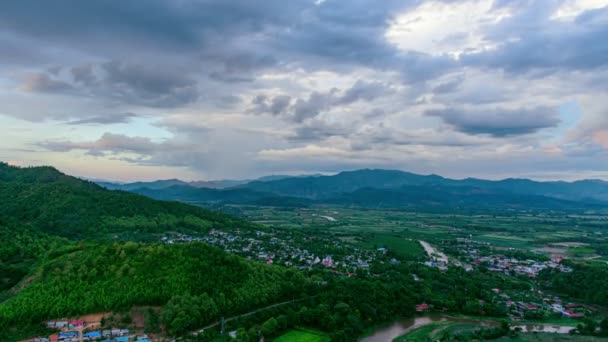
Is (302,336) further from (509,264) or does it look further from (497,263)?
(509,264)

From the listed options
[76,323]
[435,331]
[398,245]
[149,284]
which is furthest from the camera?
[398,245]

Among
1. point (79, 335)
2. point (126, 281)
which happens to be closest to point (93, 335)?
point (79, 335)

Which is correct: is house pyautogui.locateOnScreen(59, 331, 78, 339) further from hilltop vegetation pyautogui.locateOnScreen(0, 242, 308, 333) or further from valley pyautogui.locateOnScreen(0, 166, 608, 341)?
hilltop vegetation pyautogui.locateOnScreen(0, 242, 308, 333)

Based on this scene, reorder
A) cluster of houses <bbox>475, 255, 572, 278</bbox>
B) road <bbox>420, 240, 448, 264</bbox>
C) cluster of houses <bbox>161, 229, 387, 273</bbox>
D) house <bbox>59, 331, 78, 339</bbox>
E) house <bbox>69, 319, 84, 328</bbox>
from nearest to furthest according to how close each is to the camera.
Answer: house <bbox>59, 331, 78, 339</bbox> < house <bbox>69, 319, 84, 328</bbox> < cluster of houses <bbox>161, 229, 387, 273</bbox> < cluster of houses <bbox>475, 255, 572, 278</bbox> < road <bbox>420, 240, 448, 264</bbox>

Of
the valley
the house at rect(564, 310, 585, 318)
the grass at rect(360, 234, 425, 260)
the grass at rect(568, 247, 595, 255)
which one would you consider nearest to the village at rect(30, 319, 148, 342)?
the valley

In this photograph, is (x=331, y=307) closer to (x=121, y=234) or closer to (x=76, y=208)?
(x=121, y=234)

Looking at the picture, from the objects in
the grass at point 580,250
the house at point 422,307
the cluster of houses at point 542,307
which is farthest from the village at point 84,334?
the grass at point 580,250

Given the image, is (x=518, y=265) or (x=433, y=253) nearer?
(x=518, y=265)

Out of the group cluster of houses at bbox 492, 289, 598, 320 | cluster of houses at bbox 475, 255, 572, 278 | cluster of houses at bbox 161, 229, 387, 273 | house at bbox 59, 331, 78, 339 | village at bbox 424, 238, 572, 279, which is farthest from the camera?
village at bbox 424, 238, 572, 279
